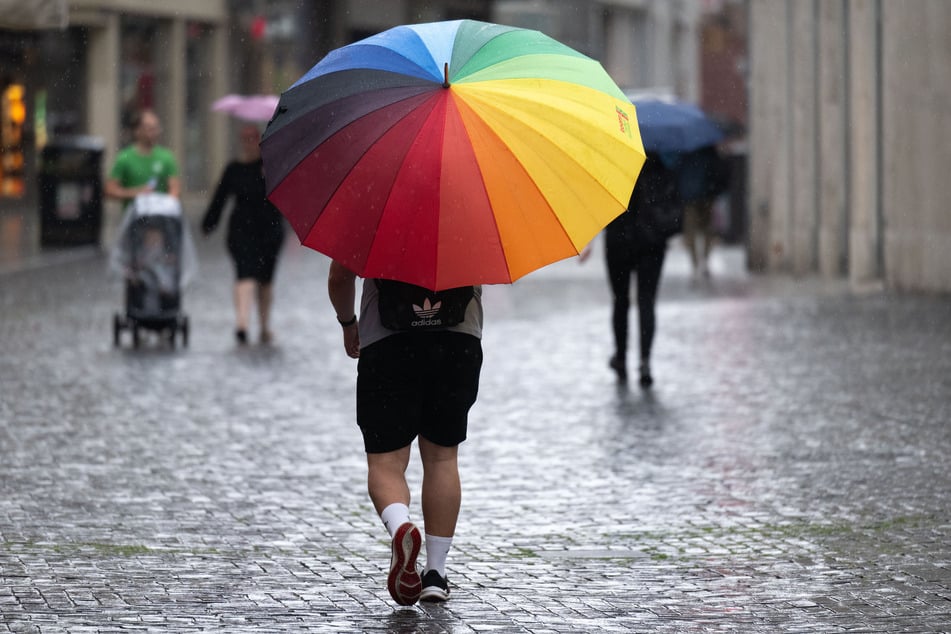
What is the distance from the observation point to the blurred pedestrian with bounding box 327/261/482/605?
593cm

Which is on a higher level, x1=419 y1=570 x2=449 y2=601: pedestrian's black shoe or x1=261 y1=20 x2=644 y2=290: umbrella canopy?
x1=261 y1=20 x2=644 y2=290: umbrella canopy

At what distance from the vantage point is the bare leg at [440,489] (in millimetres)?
6066

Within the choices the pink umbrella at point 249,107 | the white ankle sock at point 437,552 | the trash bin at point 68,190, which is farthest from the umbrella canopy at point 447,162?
the trash bin at point 68,190

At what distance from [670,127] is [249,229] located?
12.6 feet

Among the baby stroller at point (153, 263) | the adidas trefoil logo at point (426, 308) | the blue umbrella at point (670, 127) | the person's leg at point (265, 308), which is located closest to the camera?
the adidas trefoil logo at point (426, 308)

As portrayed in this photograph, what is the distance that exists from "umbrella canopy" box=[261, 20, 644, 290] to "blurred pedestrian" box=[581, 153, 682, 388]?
5929mm

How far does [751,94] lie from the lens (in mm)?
24500

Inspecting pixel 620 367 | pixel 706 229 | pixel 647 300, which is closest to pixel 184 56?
pixel 706 229

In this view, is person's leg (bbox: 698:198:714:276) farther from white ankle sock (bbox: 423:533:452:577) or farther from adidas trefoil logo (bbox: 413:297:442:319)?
adidas trefoil logo (bbox: 413:297:442:319)

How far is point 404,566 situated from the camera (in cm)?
569

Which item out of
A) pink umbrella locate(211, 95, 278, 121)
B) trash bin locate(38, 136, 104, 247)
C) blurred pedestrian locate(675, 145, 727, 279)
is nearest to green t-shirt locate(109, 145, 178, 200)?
pink umbrella locate(211, 95, 278, 121)

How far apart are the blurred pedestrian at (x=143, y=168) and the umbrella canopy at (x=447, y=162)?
9.49m

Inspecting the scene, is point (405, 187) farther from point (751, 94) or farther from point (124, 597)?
point (751, 94)

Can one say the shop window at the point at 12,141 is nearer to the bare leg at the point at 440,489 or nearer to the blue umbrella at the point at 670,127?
the blue umbrella at the point at 670,127
